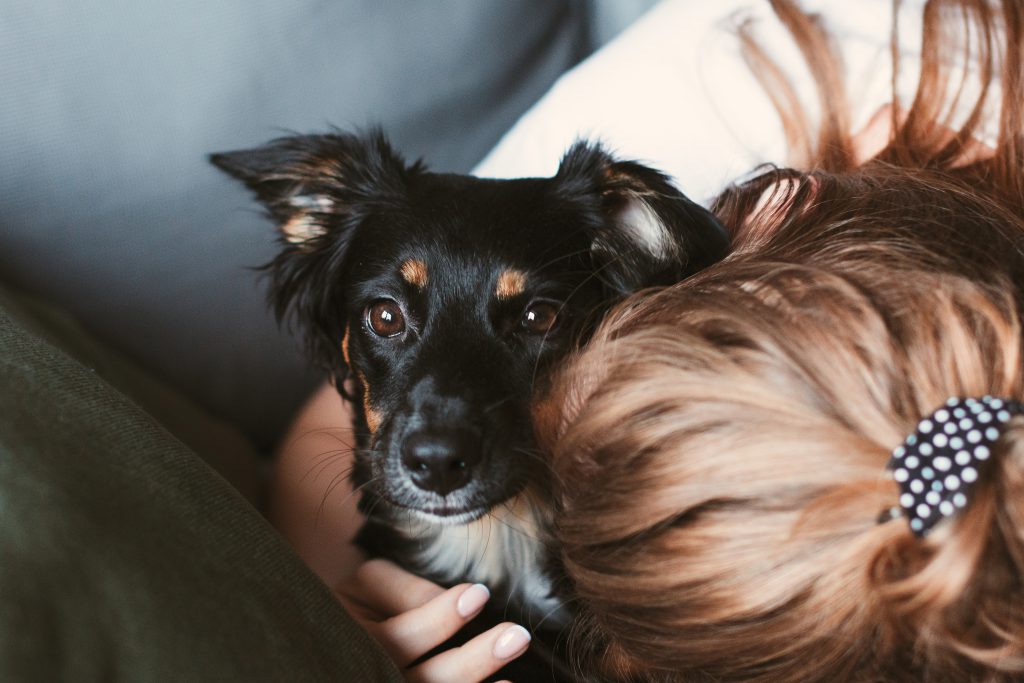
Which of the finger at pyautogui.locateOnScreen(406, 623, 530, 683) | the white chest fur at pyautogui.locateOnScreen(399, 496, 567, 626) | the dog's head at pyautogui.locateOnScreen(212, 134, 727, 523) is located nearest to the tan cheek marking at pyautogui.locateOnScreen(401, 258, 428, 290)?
the dog's head at pyautogui.locateOnScreen(212, 134, 727, 523)

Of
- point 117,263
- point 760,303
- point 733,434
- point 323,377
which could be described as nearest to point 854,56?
point 760,303

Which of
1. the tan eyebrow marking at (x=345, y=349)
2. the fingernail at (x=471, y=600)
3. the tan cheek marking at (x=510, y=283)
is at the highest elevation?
the tan cheek marking at (x=510, y=283)

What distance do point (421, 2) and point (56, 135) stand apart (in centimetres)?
61

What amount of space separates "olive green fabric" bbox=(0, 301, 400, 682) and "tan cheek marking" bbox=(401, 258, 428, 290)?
441mm

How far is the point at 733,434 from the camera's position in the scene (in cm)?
68

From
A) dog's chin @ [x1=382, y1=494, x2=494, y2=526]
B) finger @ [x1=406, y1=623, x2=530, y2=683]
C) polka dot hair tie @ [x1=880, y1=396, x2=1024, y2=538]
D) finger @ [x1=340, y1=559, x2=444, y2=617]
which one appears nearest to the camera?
polka dot hair tie @ [x1=880, y1=396, x2=1024, y2=538]

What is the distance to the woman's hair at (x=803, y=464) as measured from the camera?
620mm

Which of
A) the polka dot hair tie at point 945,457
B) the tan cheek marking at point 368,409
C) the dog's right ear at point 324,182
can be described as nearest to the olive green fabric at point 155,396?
the tan cheek marking at point 368,409

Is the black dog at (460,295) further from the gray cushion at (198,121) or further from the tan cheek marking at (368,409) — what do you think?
the gray cushion at (198,121)

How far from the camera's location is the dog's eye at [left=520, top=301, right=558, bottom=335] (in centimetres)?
114

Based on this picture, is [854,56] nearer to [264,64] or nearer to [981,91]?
[981,91]

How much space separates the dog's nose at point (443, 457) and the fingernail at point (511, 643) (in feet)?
0.62

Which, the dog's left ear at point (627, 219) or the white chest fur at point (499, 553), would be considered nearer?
the dog's left ear at point (627, 219)

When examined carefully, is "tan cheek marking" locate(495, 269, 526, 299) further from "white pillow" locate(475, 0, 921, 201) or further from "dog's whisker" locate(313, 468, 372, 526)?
"dog's whisker" locate(313, 468, 372, 526)
